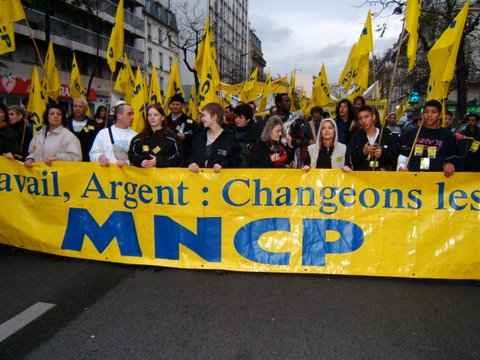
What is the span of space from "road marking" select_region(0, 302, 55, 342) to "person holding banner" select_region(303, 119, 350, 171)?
3065 mm

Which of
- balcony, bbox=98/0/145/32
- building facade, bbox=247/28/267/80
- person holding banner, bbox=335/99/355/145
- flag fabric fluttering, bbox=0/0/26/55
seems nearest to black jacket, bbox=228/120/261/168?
person holding banner, bbox=335/99/355/145

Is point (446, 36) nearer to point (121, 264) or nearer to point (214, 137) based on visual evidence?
point (214, 137)

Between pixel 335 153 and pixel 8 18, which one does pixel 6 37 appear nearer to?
pixel 8 18

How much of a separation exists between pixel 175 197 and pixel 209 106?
42.1 inches

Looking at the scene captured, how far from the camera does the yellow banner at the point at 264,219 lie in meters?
4.30

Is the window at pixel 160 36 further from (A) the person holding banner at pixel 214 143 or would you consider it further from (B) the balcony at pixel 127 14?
(A) the person holding banner at pixel 214 143

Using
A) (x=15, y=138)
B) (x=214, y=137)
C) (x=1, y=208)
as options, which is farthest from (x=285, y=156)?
(x=15, y=138)

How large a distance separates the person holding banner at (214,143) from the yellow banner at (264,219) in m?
0.30

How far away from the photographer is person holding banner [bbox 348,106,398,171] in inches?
202

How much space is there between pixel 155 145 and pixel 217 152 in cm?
70

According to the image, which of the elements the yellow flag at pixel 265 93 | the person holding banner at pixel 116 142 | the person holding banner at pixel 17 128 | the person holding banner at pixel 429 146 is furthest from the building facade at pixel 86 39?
the person holding banner at pixel 429 146

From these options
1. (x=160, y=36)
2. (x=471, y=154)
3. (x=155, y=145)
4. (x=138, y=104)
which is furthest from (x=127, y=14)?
(x=155, y=145)

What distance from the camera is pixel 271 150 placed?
16.6ft

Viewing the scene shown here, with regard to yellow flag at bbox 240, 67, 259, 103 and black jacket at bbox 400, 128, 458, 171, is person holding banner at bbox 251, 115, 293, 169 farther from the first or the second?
yellow flag at bbox 240, 67, 259, 103
